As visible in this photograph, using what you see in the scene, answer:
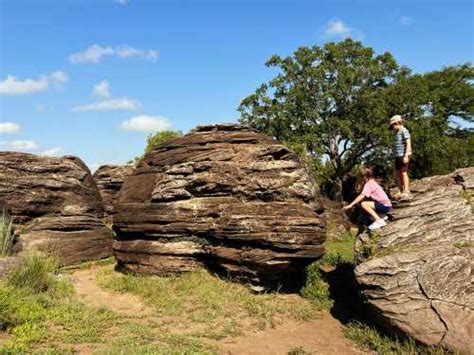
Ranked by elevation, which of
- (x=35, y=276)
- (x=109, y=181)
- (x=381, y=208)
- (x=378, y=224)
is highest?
(x=109, y=181)

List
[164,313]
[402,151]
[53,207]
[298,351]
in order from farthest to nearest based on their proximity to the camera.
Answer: [53,207] → [402,151] → [164,313] → [298,351]

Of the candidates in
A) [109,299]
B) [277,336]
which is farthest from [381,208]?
[109,299]

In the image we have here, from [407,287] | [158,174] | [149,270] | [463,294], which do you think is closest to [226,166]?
[158,174]

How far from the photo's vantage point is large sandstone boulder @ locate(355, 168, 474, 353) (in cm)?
910

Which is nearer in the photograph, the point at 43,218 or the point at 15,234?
the point at 15,234

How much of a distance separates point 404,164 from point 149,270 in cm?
763

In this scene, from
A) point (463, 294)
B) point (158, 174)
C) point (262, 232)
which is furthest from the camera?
point (158, 174)

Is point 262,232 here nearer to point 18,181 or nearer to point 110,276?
point 110,276

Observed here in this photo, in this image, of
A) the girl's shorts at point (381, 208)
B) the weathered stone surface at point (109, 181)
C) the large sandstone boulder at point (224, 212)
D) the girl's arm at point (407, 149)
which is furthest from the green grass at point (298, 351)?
the weathered stone surface at point (109, 181)

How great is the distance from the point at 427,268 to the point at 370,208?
2685 millimetres

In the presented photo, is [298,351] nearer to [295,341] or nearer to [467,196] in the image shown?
[295,341]

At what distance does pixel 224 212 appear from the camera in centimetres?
1353

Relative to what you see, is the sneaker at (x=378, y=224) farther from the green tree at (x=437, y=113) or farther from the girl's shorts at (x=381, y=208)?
the green tree at (x=437, y=113)

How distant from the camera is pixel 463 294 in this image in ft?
30.5
